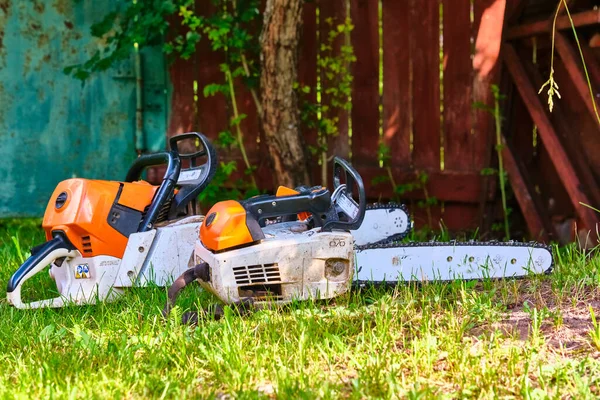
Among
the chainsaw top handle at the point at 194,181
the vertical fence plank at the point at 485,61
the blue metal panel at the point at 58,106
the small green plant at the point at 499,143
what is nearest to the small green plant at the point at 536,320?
the chainsaw top handle at the point at 194,181

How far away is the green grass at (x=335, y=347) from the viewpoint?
2.67 m

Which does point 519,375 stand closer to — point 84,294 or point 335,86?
point 84,294

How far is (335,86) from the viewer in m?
6.60

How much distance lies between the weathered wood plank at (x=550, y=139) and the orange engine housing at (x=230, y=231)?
2496mm

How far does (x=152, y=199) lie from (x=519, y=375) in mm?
2064

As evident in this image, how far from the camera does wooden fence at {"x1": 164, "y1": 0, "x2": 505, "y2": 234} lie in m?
6.14

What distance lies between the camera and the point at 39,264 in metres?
3.79

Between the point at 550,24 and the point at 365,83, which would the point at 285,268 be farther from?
the point at 365,83

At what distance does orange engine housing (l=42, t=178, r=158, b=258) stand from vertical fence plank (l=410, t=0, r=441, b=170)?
9.69ft

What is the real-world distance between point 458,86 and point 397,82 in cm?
48

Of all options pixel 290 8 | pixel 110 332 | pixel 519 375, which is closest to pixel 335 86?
pixel 290 8

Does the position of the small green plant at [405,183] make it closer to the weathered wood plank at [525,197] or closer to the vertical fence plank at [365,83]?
the vertical fence plank at [365,83]

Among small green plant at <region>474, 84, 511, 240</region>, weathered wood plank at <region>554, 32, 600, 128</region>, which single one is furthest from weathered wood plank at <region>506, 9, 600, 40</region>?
small green plant at <region>474, 84, 511, 240</region>

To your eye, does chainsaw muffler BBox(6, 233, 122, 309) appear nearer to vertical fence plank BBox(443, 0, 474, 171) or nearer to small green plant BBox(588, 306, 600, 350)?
small green plant BBox(588, 306, 600, 350)
